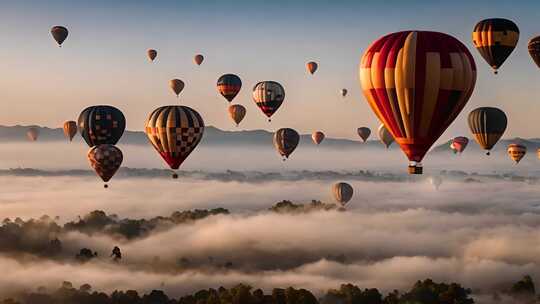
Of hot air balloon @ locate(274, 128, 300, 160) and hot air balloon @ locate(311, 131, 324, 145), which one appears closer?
hot air balloon @ locate(274, 128, 300, 160)

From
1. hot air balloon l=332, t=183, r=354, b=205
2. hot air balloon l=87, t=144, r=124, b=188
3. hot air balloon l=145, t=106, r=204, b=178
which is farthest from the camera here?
hot air balloon l=332, t=183, r=354, b=205

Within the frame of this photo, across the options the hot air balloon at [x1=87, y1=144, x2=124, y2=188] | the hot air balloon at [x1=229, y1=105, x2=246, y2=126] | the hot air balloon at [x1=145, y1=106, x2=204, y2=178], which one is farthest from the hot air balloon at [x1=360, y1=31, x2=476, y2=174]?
the hot air balloon at [x1=229, y1=105, x2=246, y2=126]

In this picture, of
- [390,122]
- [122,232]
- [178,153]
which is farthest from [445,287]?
[122,232]

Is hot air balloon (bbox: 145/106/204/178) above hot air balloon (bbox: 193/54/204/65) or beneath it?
beneath

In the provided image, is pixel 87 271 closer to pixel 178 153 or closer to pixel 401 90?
pixel 178 153

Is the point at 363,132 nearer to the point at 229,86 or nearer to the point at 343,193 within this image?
the point at 343,193

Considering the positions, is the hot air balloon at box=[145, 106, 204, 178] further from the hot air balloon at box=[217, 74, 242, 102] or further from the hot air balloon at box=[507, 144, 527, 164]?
the hot air balloon at box=[507, 144, 527, 164]
